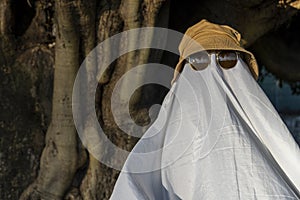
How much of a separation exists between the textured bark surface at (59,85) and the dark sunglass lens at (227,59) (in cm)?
95

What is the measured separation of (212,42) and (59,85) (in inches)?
49.4

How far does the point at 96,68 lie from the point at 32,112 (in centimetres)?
55

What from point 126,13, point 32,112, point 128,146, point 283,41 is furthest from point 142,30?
point 283,41

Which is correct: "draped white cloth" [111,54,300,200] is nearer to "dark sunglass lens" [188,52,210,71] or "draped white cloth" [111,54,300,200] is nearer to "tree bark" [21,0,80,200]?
"dark sunglass lens" [188,52,210,71]

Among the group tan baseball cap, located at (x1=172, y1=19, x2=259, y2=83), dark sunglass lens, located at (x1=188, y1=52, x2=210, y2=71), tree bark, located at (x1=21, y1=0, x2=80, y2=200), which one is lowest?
tree bark, located at (x1=21, y1=0, x2=80, y2=200)

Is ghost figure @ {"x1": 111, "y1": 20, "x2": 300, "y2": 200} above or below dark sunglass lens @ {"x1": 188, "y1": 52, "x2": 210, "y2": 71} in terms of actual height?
below

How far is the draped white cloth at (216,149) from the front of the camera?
6.12 feet

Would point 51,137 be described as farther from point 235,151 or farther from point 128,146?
point 235,151

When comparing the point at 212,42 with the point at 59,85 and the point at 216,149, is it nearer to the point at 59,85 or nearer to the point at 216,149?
the point at 216,149

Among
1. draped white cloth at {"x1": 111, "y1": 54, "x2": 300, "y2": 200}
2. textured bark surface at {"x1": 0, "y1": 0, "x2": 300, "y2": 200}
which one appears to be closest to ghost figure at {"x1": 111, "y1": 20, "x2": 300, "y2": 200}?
draped white cloth at {"x1": 111, "y1": 54, "x2": 300, "y2": 200}

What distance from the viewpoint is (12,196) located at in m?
3.21

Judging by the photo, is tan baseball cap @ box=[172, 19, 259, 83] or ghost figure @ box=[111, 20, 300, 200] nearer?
ghost figure @ box=[111, 20, 300, 200]

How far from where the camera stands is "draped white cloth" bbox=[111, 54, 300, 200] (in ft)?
6.12

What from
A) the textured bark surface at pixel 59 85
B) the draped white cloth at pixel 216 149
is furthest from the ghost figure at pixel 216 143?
the textured bark surface at pixel 59 85
